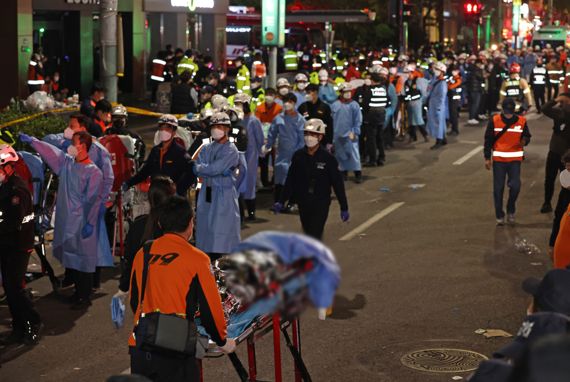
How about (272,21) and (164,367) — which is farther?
(272,21)

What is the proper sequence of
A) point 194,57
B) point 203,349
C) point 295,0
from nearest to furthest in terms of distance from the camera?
1. point 203,349
2. point 194,57
3. point 295,0

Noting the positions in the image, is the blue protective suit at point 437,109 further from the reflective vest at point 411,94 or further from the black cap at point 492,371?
the black cap at point 492,371

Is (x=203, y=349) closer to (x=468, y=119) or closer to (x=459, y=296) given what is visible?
(x=459, y=296)

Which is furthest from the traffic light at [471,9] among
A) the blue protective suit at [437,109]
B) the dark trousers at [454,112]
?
the blue protective suit at [437,109]

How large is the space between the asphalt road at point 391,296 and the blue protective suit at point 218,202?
111cm

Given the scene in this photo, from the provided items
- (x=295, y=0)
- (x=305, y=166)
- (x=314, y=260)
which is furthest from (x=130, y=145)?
(x=295, y=0)

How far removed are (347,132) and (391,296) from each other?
8094mm

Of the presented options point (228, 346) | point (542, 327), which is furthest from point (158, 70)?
point (542, 327)

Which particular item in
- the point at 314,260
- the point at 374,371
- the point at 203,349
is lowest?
the point at 374,371

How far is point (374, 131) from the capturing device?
22234 mm

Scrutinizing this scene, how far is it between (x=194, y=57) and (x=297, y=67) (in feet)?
27.6

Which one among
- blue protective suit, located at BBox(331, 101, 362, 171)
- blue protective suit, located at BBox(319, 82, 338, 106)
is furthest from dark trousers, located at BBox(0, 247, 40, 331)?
blue protective suit, located at BBox(319, 82, 338, 106)

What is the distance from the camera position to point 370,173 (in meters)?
21.5

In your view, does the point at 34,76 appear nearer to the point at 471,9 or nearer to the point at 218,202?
the point at 218,202
